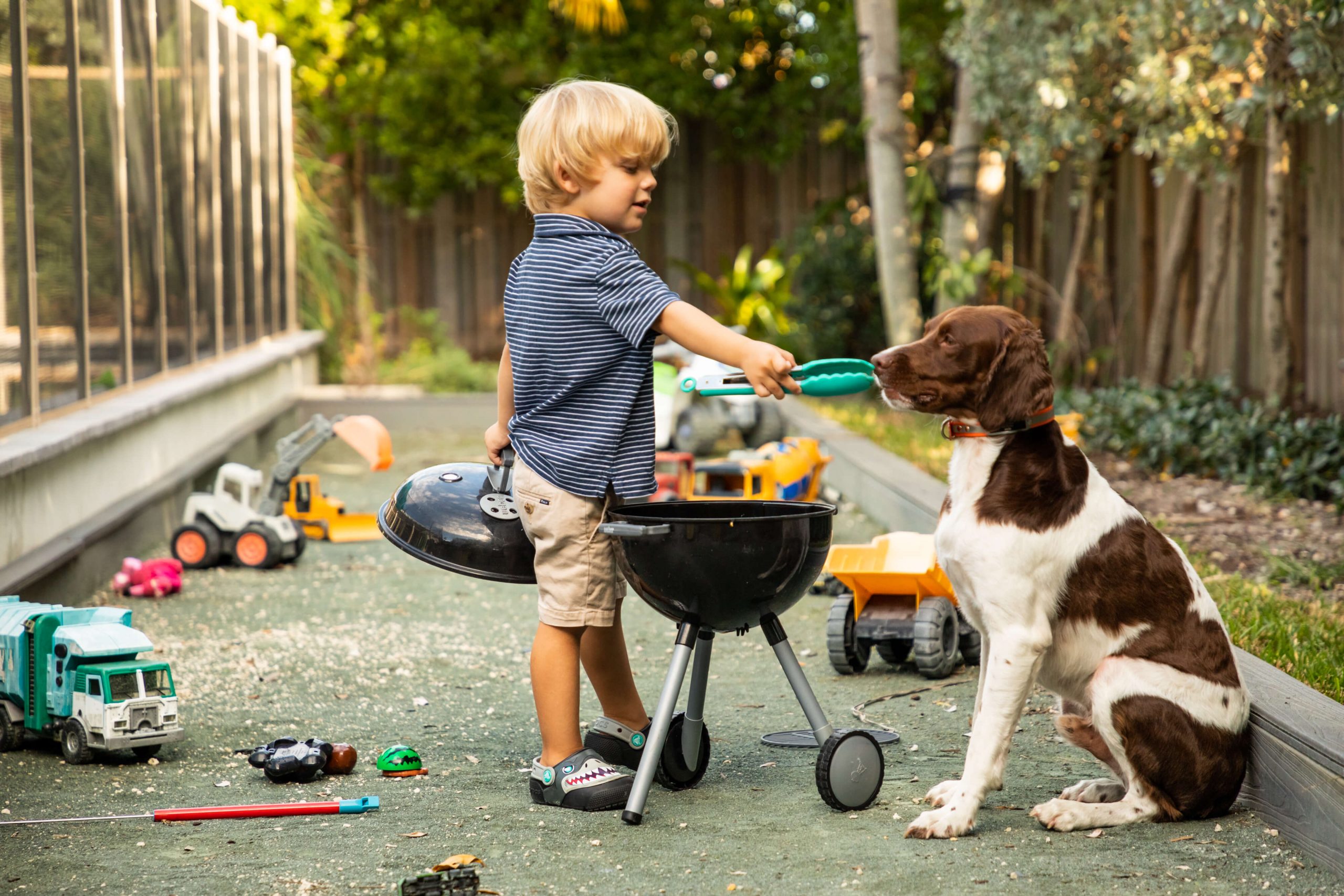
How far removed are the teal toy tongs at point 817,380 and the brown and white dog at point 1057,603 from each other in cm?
15

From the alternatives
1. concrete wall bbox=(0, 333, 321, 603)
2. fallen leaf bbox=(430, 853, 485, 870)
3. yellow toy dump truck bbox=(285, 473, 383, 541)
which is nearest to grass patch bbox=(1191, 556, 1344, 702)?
fallen leaf bbox=(430, 853, 485, 870)

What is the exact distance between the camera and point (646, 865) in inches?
108

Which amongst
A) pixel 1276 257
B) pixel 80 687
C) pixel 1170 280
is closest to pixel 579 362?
pixel 80 687

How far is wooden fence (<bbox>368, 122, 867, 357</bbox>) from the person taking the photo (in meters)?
15.0

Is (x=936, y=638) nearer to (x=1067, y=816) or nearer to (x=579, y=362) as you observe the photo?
(x=1067, y=816)

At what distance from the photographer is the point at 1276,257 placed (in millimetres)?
7148

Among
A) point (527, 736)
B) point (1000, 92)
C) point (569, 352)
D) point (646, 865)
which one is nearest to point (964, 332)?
point (569, 352)

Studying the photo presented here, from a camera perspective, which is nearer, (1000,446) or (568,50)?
(1000,446)

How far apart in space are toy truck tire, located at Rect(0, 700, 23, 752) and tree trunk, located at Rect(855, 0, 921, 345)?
773cm

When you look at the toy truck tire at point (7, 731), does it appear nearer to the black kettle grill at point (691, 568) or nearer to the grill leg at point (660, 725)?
the black kettle grill at point (691, 568)

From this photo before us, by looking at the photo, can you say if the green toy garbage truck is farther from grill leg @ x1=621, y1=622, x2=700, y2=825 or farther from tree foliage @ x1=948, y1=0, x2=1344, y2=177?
tree foliage @ x1=948, y1=0, x2=1344, y2=177

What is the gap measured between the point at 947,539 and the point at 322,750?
1.61m

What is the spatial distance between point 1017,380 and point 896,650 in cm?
168

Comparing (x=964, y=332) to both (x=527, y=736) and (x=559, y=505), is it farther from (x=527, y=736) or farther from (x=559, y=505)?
(x=527, y=736)
